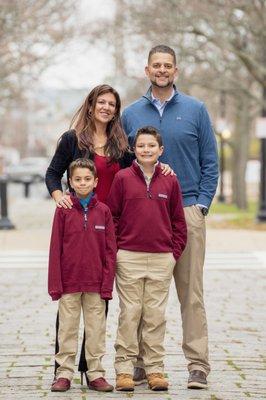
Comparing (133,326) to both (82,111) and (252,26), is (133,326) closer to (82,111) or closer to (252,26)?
(82,111)

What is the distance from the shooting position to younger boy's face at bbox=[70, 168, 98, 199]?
6.70m

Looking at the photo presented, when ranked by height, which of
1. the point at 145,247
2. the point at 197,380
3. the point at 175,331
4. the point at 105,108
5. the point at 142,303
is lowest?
the point at 175,331

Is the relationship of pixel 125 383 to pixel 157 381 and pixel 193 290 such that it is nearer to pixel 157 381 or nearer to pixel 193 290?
pixel 157 381

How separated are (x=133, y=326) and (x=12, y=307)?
14.7 ft

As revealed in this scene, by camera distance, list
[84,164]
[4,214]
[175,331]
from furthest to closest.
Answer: [4,214] → [175,331] → [84,164]

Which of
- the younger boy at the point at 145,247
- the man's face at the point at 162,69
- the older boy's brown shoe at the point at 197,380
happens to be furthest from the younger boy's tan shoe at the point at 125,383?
the man's face at the point at 162,69

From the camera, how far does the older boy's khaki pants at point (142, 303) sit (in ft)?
22.6

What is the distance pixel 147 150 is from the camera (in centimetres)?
679

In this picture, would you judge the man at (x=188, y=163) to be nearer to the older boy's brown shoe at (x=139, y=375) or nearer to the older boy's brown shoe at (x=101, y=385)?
the older boy's brown shoe at (x=139, y=375)

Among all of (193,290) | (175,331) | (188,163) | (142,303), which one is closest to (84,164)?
(188,163)

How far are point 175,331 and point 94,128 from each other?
302 cm

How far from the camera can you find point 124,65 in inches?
1501

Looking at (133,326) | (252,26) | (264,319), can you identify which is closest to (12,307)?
(264,319)

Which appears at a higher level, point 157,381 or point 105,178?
point 105,178
